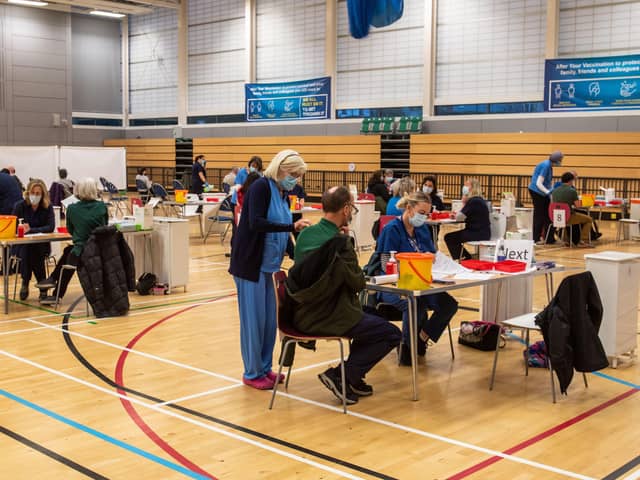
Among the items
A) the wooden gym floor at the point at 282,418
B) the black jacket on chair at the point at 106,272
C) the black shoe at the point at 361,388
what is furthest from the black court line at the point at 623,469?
the black jacket on chair at the point at 106,272

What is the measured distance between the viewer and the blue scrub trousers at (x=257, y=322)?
207 inches

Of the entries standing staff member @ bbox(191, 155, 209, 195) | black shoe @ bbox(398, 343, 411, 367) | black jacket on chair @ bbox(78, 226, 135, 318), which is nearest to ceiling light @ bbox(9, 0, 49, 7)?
standing staff member @ bbox(191, 155, 209, 195)

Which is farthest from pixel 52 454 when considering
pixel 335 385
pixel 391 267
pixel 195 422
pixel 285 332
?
pixel 391 267

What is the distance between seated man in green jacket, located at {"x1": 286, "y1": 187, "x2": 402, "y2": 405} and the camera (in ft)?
15.4

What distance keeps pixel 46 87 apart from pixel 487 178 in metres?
16.8

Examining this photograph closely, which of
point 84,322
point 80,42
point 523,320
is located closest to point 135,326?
point 84,322

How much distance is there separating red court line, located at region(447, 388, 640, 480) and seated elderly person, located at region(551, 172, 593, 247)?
28.3 ft

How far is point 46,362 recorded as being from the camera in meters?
6.00

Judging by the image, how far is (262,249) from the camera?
521 centimetres

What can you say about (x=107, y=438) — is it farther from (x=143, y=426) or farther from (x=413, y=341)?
(x=413, y=341)

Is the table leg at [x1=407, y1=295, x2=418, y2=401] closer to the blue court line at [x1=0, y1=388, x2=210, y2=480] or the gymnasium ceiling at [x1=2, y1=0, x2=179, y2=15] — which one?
the blue court line at [x1=0, y1=388, x2=210, y2=480]

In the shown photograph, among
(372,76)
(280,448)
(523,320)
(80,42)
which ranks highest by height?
(80,42)

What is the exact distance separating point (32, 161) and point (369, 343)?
719 inches

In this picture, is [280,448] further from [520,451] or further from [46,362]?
[46,362]
